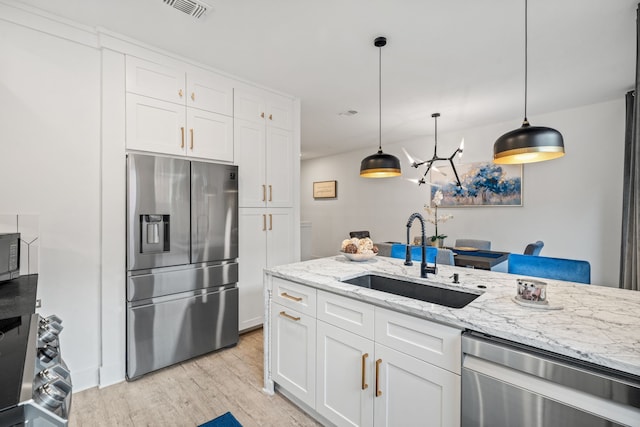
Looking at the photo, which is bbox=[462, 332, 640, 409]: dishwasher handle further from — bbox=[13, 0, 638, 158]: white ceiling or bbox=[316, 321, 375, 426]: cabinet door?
bbox=[13, 0, 638, 158]: white ceiling

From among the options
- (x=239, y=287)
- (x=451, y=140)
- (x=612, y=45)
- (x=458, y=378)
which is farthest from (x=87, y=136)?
(x=451, y=140)

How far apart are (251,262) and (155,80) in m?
1.86

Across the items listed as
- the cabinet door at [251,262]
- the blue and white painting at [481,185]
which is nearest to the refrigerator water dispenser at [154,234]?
the cabinet door at [251,262]

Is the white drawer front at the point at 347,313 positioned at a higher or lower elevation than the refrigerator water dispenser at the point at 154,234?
lower

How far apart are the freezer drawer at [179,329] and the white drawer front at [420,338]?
178 centimetres

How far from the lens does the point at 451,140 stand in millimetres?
5105

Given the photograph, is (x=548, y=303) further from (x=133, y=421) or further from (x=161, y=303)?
(x=161, y=303)

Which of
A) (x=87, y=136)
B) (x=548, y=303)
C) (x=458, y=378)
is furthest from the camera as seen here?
(x=87, y=136)

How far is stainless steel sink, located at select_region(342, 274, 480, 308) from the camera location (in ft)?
5.32

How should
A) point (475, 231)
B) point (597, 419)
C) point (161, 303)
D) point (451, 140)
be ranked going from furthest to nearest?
1. point (451, 140)
2. point (475, 231)
3. point (161, 303)
4. point (597, 419)

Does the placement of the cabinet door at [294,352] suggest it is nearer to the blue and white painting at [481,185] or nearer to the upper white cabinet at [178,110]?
the upper white cabinet at [178,110]

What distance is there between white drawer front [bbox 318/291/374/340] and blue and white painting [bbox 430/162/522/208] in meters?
3.60

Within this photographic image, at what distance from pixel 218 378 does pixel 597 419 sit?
228 centimetres

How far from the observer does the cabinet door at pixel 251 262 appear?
307 cm
